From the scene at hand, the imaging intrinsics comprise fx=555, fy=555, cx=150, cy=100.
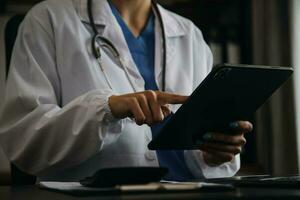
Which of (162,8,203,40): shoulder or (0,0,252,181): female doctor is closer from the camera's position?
(0,0,252,181): female doctor

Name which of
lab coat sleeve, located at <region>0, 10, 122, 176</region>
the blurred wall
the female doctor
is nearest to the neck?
the female doctor

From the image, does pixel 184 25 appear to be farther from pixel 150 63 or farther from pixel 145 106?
pixel 145 106

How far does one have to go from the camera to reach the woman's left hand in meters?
1.12

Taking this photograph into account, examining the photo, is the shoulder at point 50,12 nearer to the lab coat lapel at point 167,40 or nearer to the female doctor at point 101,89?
the female doctor at point 101,89

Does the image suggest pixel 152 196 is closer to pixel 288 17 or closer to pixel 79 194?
pixel 79 194

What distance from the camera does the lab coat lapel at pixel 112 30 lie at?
52.9 inches

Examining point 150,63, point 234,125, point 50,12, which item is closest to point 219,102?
point 234,125

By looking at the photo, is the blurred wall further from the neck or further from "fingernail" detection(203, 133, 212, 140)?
"fingernail" detection(203, 133, 212, 140)

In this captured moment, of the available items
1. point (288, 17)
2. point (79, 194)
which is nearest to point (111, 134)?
point (79, 194)

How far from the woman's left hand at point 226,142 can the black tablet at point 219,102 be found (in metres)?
0.01

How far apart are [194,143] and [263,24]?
169 centimetres

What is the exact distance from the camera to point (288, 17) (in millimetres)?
2520

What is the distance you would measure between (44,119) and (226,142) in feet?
1.24

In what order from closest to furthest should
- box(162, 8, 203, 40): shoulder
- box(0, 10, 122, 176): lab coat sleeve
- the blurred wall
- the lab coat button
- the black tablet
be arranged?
the black tablet
box(0, 10, 122, 176): lab coat sleeve
the lab coat button
box(162, 8, 203, 40): shoulder
the blurred wall
